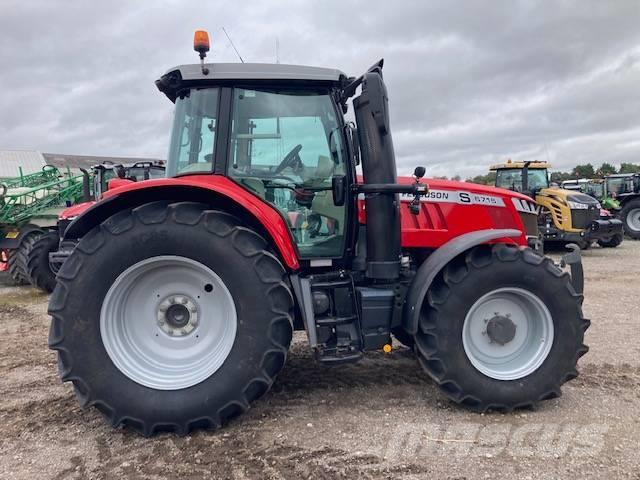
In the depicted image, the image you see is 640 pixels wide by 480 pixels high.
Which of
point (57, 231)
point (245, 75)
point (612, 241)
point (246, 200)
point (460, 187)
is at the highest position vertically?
point (245, 75)

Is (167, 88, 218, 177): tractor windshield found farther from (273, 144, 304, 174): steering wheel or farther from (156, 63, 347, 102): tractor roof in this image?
(273, 144, 304, 174): steering wheel

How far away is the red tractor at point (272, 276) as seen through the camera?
3.05 m

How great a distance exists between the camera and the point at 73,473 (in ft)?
8.87

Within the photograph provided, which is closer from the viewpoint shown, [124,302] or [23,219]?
[124,302]

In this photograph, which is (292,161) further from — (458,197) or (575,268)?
(575,268)

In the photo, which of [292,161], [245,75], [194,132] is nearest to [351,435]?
[292,161]

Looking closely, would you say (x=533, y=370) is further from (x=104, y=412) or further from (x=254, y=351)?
(x=104, y=412)

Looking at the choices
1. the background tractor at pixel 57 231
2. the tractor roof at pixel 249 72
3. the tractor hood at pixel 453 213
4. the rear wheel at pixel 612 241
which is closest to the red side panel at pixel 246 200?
the tractor roof at pixel 249 72

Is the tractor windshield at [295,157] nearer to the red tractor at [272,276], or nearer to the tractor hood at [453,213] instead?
the red tractor at [272,276]

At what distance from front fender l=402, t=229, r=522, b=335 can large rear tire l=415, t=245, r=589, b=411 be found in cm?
8

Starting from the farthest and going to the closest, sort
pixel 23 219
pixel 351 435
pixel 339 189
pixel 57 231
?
1. pixel 23 219
2. pixel 57 231
3. pixel 339 189
4. pixel 351 435

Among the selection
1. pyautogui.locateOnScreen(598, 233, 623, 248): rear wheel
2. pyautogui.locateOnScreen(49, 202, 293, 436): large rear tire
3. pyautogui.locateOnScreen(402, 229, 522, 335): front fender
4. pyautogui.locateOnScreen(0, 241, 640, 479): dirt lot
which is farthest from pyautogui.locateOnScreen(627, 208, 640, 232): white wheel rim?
pyautogui.locateOnScreen(49, 202, 293, 436): large rear tire

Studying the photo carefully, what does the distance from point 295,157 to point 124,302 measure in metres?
1.45

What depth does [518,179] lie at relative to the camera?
13.7 meters
